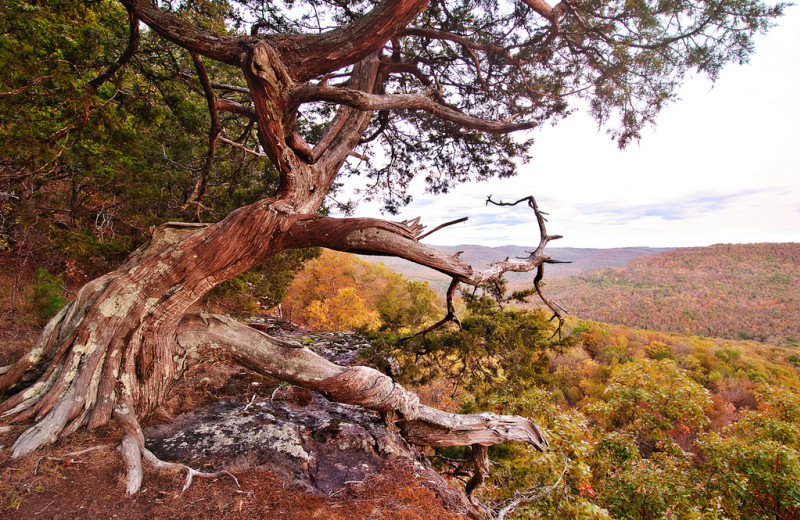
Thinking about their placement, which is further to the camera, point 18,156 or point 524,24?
point 524,24

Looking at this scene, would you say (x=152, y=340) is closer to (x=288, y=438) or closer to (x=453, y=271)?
(x=288, y=438)

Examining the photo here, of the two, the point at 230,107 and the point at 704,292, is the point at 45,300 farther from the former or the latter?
the point at 704,292

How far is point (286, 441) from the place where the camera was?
2.75 m

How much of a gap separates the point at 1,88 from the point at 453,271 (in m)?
5.07

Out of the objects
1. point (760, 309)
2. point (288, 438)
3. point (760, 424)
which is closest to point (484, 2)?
point (288, 438)

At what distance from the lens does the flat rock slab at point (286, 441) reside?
2412 mm

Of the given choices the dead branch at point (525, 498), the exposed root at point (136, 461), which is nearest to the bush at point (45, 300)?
the exposed root at point (136, 461)

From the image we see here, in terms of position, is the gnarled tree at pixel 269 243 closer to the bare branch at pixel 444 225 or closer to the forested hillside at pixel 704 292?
the bare branch at pixel 444 225

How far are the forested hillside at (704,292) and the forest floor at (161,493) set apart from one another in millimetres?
59338

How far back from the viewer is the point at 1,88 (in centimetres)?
326

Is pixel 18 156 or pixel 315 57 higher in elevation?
pixel 315 57

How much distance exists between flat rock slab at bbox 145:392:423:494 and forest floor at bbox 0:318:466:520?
128 millimetres

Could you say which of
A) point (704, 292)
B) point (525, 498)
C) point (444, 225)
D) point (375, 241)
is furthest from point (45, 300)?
point (704, 292)

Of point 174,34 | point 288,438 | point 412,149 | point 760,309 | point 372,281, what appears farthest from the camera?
point 760,309
